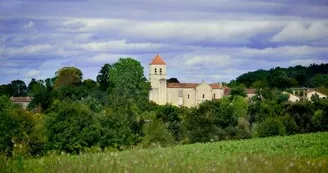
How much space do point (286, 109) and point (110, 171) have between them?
4752 cm

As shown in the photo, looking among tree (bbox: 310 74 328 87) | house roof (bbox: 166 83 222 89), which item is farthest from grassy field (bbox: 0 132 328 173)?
tree (bbox: 310 74 328 87)

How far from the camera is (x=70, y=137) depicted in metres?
38.3

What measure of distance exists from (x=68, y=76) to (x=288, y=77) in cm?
4591

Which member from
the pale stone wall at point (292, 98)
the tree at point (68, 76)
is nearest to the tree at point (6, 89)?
the tree at point (68, 76)

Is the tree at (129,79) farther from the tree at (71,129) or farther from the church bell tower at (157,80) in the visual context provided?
the tree at (71,129)

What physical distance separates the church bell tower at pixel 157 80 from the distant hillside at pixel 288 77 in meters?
18.4

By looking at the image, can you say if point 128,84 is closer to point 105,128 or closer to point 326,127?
point 326,127

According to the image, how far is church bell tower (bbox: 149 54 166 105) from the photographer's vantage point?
118 metres

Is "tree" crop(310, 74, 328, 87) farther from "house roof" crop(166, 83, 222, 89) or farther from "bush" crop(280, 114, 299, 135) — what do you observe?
"bush" crop(280, 114, 299, 135)

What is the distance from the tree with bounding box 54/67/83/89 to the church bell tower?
12782 millimetres

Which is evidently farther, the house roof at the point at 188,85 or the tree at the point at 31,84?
the tree at the point at 31,84

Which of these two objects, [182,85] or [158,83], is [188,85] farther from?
[158,83]

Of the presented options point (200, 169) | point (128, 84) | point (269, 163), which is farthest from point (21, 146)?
point (128, 84)

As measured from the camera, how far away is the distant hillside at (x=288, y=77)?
127 meters
